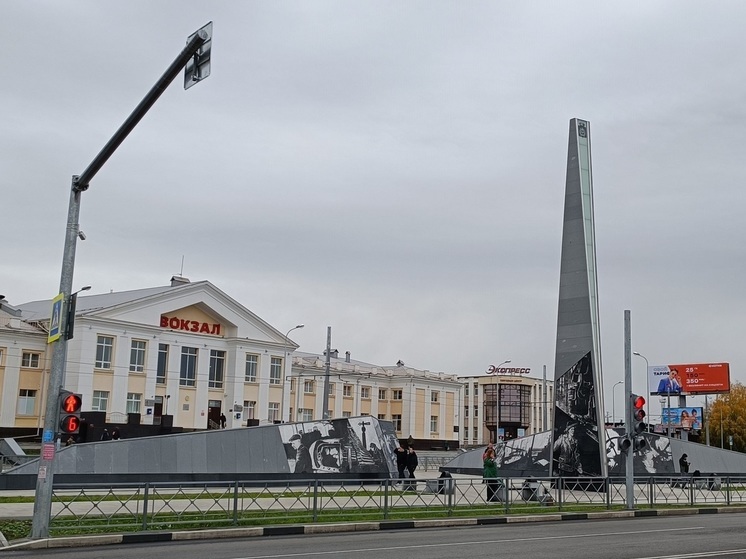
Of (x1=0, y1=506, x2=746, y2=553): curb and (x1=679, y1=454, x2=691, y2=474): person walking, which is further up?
(x1=679, y1=454, x2=691, y2=474): person walking

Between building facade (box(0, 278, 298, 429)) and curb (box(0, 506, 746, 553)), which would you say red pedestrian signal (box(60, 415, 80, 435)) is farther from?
building facade (box(0, 278, 298, 429))

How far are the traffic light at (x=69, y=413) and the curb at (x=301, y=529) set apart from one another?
1.97 metres

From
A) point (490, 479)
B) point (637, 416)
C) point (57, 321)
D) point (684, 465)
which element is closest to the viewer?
point (57, 321)

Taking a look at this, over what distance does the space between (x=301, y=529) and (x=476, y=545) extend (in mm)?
4597

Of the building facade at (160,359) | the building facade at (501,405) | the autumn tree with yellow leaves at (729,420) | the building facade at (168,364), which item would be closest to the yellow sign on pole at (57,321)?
the building facade at (168,364)

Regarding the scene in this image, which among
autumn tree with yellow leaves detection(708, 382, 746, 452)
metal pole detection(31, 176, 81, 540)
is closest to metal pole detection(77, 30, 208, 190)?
metal pole detection(31, 176, 81, 540)

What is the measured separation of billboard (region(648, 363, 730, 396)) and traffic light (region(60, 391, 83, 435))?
75.0m

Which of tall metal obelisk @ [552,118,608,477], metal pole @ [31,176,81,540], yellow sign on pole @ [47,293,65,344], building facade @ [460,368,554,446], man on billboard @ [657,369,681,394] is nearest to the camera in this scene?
metal pole @ [31,176,81,540]

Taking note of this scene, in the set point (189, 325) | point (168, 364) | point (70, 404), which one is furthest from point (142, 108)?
point (189, 325)

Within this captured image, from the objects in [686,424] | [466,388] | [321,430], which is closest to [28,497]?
[321,430]

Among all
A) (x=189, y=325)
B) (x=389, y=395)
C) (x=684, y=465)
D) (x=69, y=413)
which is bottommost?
(x=684, y=465)

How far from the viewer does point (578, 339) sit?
1342 inches

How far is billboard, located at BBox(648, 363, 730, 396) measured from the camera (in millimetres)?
84556

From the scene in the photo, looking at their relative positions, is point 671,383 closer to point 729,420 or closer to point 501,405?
point 729,420
